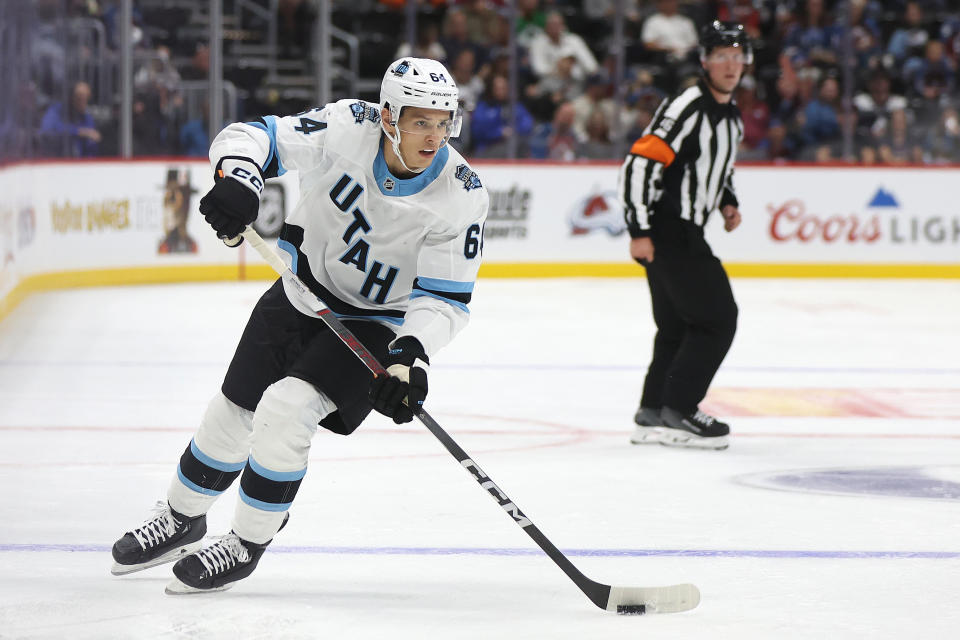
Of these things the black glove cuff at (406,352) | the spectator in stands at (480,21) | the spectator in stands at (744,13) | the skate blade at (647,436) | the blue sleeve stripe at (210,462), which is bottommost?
the skate blade at (647,436)

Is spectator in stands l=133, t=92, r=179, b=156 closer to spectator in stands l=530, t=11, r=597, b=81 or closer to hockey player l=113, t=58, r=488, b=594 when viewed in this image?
spectator in stands l=530, t=11, r=597, b=81

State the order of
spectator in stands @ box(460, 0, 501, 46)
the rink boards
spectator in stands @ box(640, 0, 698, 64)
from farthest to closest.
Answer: spectator in stands @ box(640, 0, 698, 64) → spectator in stands @ box(460, 0, 501, 46) → the rink boards

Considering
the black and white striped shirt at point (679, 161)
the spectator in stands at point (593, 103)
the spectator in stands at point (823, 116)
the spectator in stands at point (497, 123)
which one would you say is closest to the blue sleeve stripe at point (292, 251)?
the black and white striped shirt at point (679, 161)

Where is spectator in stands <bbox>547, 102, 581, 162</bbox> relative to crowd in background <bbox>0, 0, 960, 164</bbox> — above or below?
below

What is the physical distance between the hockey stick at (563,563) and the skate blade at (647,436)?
6.44 ft

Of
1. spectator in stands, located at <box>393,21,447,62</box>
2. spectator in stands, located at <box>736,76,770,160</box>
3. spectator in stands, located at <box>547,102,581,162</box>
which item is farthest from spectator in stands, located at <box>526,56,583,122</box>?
spectator in stands, located at <box>393,21,447,62</box>

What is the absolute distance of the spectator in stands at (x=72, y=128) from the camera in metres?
9.77

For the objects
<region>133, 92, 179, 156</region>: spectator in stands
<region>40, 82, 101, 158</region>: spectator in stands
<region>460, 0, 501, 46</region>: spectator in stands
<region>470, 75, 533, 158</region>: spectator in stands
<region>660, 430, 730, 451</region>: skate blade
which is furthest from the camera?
<region>460, 0, 501, 46</region>: spectator in stands

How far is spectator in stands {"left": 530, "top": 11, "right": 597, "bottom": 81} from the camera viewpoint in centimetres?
1259

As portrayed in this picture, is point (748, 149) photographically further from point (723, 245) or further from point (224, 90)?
point (224, 90)

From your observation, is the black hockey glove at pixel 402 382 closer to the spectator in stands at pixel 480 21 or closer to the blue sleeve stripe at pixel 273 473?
the blue sleeve stripe at pixel 273 473

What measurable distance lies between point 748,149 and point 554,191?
5.68 feet

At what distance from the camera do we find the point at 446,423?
210 inches

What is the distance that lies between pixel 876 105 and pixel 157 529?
10433 mm
